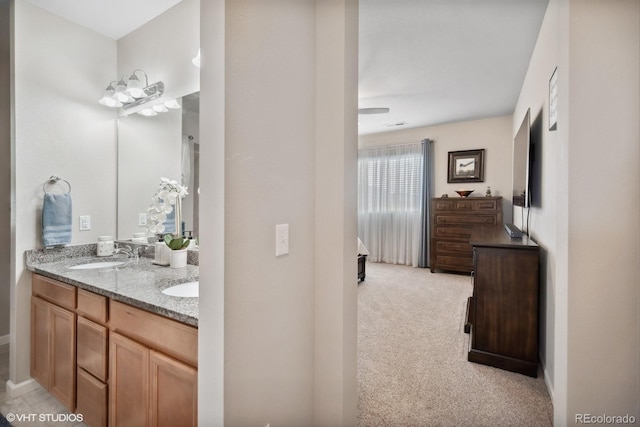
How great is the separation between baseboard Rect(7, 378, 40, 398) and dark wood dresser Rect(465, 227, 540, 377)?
10.3 feet

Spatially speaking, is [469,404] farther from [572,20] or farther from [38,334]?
[38,334]

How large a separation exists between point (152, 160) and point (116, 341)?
1514 mm

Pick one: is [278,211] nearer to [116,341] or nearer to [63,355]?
[116,341]

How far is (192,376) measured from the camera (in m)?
1.05

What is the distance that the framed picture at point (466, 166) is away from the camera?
5258mm

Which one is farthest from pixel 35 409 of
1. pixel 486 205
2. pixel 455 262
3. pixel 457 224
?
pixel 486 205

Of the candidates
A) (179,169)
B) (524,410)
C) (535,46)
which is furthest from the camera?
(535,46)

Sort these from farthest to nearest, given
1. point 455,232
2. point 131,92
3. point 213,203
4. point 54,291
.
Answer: point 455,232 → point 131,92 → point 54,291 → point 213,203

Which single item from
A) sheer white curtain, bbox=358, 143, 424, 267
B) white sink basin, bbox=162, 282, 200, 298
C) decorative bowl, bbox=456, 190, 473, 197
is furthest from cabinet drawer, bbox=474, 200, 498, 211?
white sink basin, bbox=162, 282, 200, 298

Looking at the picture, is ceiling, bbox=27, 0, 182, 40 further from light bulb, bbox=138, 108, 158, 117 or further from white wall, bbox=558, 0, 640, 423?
white wall, bbox=558, 0, 640, 423

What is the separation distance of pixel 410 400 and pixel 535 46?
10.5 feet

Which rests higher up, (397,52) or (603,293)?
(397,52)

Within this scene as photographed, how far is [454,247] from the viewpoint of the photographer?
5.15 metres

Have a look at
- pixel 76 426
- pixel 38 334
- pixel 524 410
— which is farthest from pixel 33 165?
pixel 524 410
